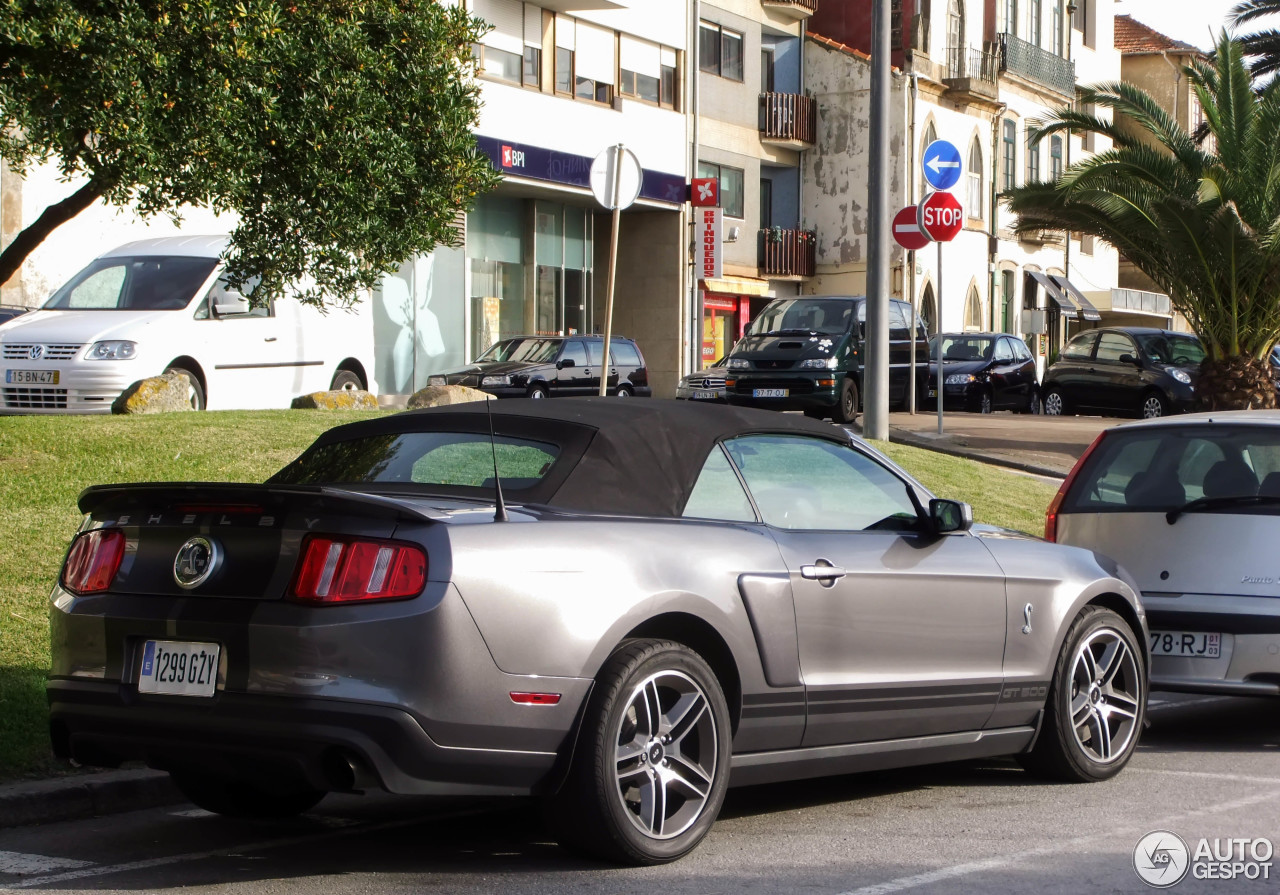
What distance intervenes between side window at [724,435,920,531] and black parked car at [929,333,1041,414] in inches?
994

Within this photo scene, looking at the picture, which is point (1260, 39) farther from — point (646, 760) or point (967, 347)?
point (646, 760)

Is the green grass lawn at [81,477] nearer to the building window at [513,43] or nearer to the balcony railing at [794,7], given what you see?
the building window at [513,43]

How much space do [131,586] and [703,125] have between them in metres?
34.5

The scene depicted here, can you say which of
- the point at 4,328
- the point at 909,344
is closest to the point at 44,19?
the point at 4,328

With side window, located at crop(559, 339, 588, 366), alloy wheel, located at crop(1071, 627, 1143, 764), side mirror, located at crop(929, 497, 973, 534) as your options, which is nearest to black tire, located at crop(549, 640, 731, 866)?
side mirror, located at crop(929, 497, 973, 534)

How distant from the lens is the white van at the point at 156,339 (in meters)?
17.2

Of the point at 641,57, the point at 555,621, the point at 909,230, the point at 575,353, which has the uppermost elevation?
the point at 641,57

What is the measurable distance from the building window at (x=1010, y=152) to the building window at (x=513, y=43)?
21.1 metres

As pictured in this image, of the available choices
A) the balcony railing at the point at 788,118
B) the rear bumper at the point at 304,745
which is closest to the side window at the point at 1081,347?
the balcony railing at the point at 788,118

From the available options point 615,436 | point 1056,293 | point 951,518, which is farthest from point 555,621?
point 1056,293

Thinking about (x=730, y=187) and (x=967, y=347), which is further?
(x=730, y=187)

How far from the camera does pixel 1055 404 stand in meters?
31.5

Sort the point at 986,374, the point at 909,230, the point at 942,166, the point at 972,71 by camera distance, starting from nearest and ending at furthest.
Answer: the point at 942,166 → the point at 909,230 → the point at 986,374 → the point at 972,71

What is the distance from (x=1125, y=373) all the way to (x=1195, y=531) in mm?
23059
